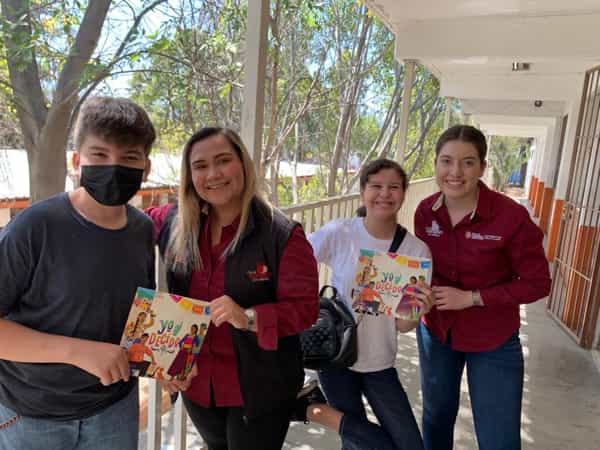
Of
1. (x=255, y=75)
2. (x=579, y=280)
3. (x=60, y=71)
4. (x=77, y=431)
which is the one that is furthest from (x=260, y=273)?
(x=579, y=280)

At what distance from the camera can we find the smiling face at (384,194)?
189 centimetres

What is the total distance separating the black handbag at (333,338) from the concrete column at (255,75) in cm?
81

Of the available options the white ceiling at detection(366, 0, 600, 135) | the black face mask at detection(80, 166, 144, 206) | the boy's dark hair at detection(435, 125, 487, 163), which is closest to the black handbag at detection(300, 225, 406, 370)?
the boy's dark hair at detection(435, 125, 487, 163)

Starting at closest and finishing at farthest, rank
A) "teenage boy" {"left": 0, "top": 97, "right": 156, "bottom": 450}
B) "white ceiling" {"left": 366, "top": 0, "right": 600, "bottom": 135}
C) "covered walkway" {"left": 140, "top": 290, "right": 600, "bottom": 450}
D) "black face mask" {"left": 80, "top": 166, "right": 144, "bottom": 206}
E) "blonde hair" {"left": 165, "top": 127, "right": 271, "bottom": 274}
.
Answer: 1. "teenage boy" {"left": 0, "top": 97, "right": 156, "bottom": 450}
2. "black face mask" {"left": 80, "top": 166, "right": 144, "bottom": 206}
3. "blonde hair" {"left": 165, "top": 127, "right": 271, "bottom": 274}
4. "covered walkway" {"left": 140, "top": 290, "right": 600, "bottom": 450}
5. "white ceiling" {"left": 366, "top": 0, "right": 600, "bottom": 135}

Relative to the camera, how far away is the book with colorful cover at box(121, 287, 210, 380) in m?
1.20

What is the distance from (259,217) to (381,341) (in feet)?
2.89

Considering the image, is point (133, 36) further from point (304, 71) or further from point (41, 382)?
point (304, 71)

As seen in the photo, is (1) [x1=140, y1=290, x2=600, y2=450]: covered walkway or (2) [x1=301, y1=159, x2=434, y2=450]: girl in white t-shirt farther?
(1) [x1=140, y1=290, x2=600, y2=450]: covered walkway

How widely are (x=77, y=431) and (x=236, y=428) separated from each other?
495 mm

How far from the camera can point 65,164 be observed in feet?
13.4

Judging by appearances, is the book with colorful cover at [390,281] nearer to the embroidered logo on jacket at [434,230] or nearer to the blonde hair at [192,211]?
the embroidered logo on jacket at [434,230]

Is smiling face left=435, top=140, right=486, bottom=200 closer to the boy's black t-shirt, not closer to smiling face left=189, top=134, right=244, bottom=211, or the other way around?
smiling face left=189, top=134, right=244, bottom=211

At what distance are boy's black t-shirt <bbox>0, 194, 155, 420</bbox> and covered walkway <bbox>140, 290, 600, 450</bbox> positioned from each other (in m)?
1.34

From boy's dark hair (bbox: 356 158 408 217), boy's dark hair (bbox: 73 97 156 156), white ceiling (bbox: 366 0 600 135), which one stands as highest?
white ceiling (bbox: 366 0 600 135)
